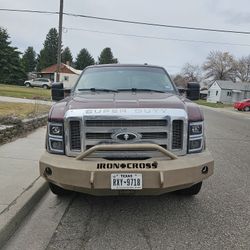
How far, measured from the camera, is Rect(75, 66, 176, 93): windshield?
601cm

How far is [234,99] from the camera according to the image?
263 feet

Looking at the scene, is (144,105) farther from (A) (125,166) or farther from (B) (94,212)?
(B) (94,212)

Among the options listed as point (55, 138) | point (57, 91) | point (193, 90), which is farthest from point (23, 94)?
point (55, 138)

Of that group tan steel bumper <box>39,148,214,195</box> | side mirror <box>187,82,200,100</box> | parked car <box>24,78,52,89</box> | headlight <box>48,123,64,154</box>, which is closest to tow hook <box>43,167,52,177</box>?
Answer: tan steel bumper <box>39,148,214,195</box>

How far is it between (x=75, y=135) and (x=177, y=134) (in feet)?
3.81

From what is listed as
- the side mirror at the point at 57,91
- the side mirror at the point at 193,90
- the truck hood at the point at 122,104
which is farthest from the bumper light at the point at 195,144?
the side mirror at the point at 57,91

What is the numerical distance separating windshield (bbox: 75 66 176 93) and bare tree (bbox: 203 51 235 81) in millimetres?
104538

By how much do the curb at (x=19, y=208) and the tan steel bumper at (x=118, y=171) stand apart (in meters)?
0.59

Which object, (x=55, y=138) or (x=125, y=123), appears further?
(x=55, y=138)

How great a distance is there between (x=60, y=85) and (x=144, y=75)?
1.44 m

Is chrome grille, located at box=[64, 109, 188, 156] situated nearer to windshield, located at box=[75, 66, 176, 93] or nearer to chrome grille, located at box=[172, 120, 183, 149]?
chrome grille, located at box=[172, 120, 183, 149]

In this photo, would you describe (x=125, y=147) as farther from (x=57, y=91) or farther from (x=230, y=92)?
(x=230, y=92)

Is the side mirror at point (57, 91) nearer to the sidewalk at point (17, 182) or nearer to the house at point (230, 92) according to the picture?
the sidewalk at point (17, 182)

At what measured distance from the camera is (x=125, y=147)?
4297 millimetres
